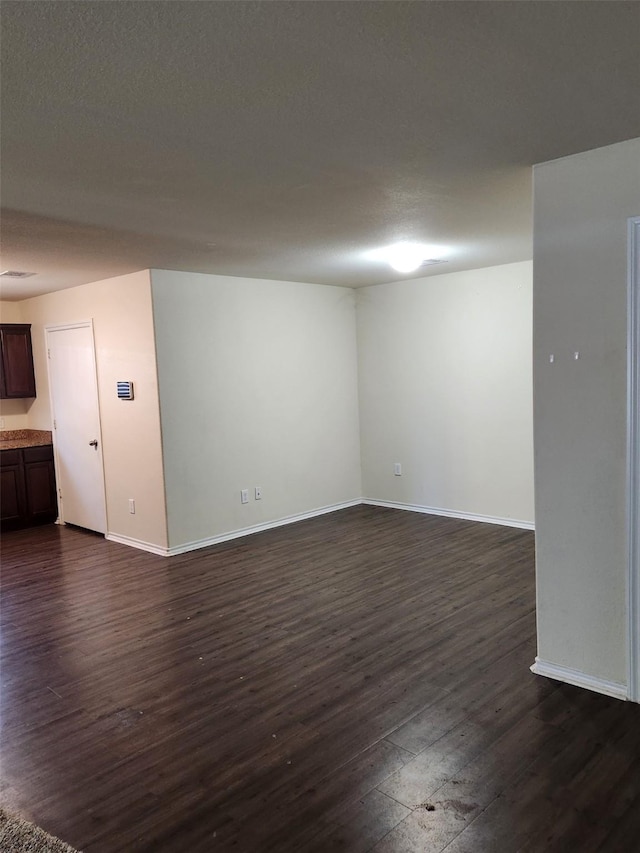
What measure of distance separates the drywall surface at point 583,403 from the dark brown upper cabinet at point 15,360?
5801 mm

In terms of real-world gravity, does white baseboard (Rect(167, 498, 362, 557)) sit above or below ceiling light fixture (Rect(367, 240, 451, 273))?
below

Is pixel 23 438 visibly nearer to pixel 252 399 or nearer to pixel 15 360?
pixel 15 360

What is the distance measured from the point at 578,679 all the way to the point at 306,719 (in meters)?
1.32

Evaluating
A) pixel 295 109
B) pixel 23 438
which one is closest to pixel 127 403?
pixel 23 438

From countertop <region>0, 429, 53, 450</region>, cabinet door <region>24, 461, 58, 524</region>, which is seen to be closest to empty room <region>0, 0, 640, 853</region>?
cabinet door <region>24, 461, 58, 524</region>

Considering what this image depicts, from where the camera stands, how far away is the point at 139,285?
5.18 meters

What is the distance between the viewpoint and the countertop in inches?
258

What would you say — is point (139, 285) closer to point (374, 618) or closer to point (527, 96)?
point (374, 618)

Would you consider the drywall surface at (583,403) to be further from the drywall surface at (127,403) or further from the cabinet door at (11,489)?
the cabinet door at (11,489)

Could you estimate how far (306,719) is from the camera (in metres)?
2.72

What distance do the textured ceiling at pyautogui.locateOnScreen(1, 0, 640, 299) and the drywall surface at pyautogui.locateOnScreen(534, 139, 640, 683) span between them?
0.20m

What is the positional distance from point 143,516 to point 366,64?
178 inches

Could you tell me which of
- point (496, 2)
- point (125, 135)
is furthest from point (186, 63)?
point (496, 2)

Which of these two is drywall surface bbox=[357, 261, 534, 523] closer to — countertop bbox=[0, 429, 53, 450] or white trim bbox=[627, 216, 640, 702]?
white trim bbox=[627, 216, 640, 702]
